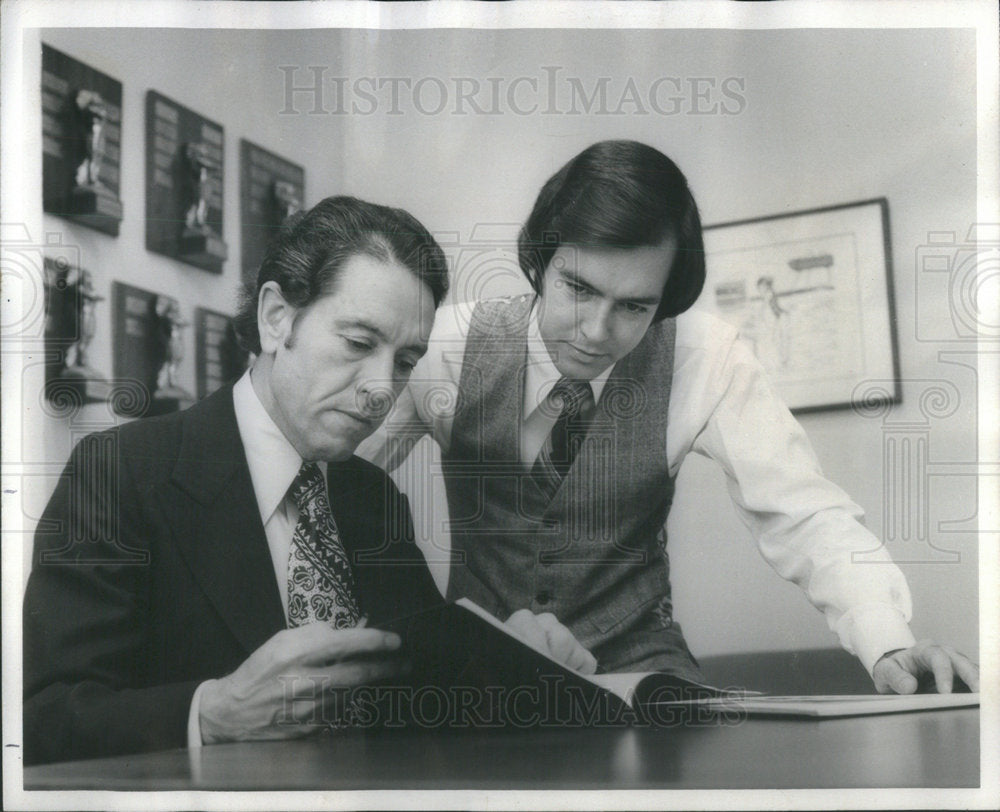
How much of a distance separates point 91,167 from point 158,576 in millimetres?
990

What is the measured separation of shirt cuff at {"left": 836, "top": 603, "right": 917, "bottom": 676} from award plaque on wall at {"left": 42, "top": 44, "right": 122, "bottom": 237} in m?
1.99

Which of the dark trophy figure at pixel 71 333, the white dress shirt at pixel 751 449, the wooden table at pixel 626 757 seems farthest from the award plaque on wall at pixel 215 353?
the wooden table at pixel 626 757

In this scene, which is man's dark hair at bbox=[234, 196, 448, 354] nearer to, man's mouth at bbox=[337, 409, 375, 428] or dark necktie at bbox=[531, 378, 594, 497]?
man's mouth at bbox=[337, 409, 375, 428]

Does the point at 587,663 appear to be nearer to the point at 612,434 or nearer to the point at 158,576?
the point at 612,434

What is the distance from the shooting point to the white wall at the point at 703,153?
2947mm

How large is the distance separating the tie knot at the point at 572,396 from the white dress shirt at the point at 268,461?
637 mm

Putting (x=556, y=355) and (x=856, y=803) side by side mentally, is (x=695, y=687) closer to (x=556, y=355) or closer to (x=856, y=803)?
(x=856, y=803)

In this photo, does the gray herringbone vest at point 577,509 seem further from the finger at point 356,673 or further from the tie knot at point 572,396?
the finger at point 356,673

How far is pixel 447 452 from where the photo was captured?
2.94m

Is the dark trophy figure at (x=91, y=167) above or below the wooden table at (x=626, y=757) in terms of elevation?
above

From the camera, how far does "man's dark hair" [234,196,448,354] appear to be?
2.93 meters

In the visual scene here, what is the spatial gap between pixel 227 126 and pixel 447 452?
3.12ft

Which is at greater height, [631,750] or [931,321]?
[931,321]

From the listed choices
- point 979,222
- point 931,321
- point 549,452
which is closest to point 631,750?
point 549,452
